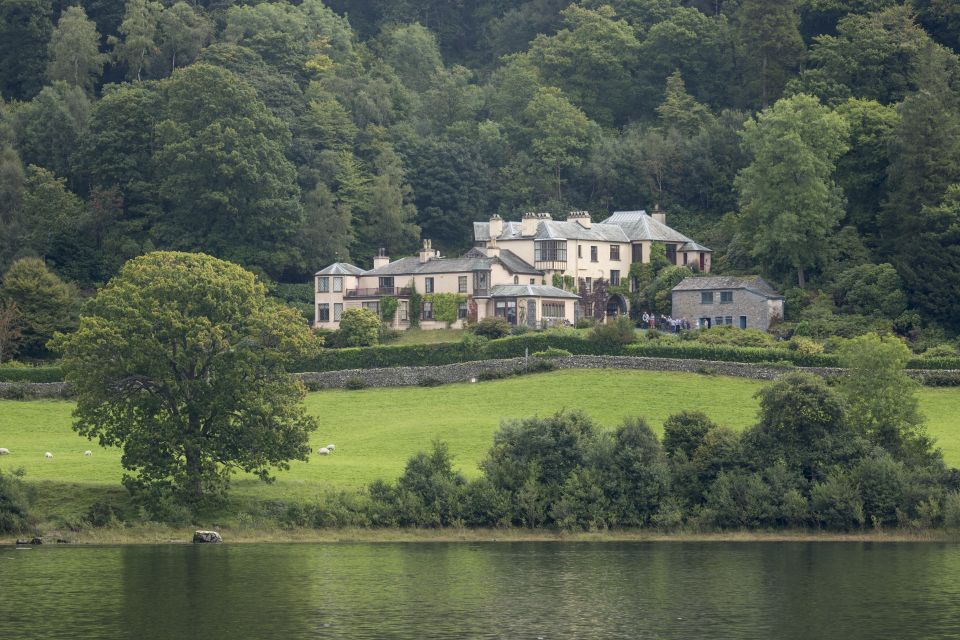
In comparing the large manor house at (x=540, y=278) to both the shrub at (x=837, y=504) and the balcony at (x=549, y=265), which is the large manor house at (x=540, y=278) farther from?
the shrub at (x=837, y=504)

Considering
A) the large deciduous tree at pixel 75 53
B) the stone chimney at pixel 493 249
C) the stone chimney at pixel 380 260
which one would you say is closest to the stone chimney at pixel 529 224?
the stone chimney at pixel 493 249

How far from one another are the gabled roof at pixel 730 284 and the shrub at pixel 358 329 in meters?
21.3

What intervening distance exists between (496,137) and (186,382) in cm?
7883

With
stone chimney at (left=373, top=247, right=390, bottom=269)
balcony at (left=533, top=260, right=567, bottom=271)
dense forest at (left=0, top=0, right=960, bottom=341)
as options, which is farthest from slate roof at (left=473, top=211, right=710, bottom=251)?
stone chimney at (left=373, top=247, right=390, bottom=269)

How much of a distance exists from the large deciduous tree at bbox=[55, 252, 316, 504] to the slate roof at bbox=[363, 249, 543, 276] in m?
44.9

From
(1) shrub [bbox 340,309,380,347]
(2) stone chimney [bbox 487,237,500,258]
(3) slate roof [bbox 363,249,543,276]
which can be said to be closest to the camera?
(1) shrub [bbox 340,309,380,347]

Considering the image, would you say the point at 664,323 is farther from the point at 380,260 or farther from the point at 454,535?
the point at 454,535

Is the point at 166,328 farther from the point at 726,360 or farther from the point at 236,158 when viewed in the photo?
the point at 236,158

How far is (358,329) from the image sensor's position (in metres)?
110

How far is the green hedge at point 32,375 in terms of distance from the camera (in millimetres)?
100500

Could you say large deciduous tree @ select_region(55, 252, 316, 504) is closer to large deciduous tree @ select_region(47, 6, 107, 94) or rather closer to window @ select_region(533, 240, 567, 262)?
window @ select_region(533, 240, 567, 262)

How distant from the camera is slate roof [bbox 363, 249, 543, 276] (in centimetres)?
11856

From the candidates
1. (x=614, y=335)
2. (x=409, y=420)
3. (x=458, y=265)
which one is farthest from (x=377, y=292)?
(x=409, y=420)

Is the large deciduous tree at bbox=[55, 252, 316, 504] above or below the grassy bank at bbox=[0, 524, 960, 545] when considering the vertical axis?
above
